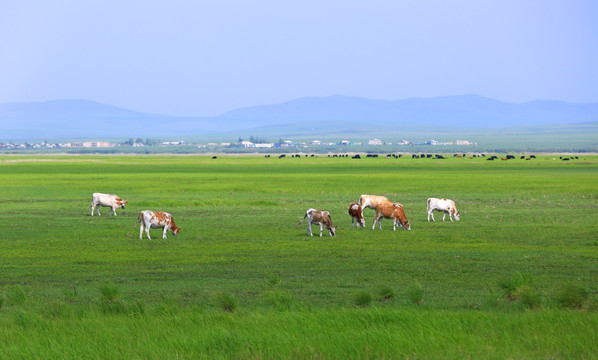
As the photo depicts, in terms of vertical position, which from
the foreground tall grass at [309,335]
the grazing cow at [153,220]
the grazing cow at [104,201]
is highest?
the foreground tall grass at [309,335]

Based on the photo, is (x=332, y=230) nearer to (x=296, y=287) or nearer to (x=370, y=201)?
(x=370, y=201)

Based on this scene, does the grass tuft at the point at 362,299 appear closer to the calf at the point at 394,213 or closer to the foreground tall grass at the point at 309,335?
the foreground tall grass at the point at 309,335

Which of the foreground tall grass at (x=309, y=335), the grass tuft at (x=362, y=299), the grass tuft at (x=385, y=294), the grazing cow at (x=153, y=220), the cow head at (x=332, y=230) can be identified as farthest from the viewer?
the cow head at (x=332, y=230)

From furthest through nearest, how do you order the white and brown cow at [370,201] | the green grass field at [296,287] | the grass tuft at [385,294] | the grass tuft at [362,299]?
the white and brown cow at [370,201] < the grass tuft at [385,294] < the grass tuft at [362,299] < the green grass field at [296,287]

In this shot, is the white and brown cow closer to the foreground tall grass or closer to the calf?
the calf

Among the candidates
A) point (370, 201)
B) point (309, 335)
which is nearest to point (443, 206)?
point (370, 201)

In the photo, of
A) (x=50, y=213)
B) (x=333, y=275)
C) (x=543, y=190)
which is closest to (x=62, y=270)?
(x=333, y=275)

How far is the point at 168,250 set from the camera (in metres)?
23.3

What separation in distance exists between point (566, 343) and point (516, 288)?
3425mm

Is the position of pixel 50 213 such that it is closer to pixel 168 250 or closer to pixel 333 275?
pixel 168 250

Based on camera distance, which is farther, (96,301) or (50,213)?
(50,213)

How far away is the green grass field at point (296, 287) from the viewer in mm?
11461

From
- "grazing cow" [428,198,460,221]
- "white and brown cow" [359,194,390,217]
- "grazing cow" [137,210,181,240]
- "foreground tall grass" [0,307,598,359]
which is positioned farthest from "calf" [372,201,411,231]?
"foreground tall grass" [0,307,598,359]

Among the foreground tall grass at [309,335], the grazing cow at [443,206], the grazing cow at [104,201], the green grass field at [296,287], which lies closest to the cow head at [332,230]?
the green grass field at [296,287]
